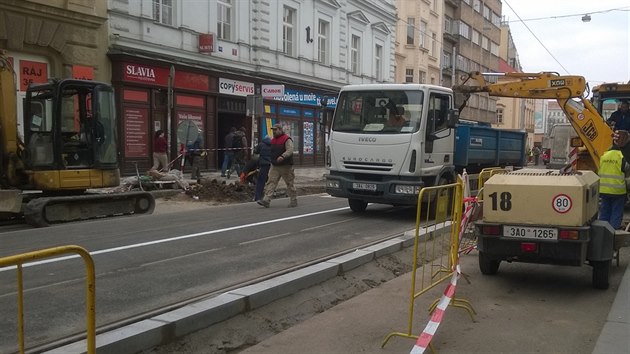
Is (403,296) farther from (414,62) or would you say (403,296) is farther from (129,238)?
(414,62)

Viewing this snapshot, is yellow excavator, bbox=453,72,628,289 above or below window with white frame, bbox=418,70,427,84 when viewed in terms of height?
below

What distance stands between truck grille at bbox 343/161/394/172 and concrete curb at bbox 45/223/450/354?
393 cm

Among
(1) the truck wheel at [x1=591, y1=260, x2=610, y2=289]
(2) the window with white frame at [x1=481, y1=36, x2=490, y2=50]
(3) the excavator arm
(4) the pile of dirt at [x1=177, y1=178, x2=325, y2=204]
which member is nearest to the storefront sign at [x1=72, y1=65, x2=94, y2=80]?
(4) the pile of dirt at [x1=177, y1=178, x2=325, y2=204]

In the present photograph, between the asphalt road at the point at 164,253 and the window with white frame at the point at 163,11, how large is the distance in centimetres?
918

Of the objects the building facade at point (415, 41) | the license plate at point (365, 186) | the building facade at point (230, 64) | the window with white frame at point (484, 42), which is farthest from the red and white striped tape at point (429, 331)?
the window with white frame at point (484, 42)

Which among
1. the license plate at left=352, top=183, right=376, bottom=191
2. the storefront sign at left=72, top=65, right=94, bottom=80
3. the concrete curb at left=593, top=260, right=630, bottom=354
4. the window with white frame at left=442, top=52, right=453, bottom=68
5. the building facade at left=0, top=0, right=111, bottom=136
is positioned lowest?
the concrete curb at left=593, top=260, right=630, bottom=354

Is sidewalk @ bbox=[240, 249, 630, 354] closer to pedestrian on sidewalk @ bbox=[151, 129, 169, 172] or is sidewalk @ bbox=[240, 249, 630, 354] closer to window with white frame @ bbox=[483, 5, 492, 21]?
pedestrian on sidewalk @ bbox=[151, 129, 169, 172]

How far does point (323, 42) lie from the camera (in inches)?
1132

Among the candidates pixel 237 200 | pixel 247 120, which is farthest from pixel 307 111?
pixel 237 200

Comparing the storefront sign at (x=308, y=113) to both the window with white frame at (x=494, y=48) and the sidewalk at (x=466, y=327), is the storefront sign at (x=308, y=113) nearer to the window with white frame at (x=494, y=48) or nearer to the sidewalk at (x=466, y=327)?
the sidewalk at (x=466, y=327)

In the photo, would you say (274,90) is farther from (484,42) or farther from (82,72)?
(484,42)

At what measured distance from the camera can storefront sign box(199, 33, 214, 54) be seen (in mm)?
20250

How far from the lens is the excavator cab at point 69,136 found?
1073 centimetres

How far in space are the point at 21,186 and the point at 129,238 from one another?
11.2 ft
